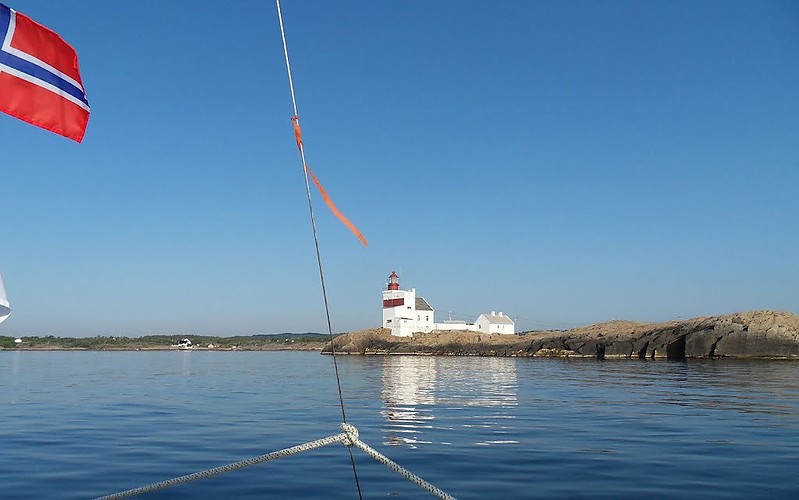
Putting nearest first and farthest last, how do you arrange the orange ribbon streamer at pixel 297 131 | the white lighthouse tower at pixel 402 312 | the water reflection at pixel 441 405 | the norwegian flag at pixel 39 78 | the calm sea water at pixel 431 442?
the orange ribbon streamer at pixel 297 131
the norwegian flag at pixel 39 78
the calm sea water at pixel 431 442
the water reflection at pixel 441 405
the white lighthouse tower at pixel 402 312

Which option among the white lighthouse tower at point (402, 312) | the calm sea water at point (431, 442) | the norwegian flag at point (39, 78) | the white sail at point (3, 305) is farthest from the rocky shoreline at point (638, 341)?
the white sail at point (3, 305)

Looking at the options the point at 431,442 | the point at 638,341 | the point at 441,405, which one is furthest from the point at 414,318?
the point at 431,442

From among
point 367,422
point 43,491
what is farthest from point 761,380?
point 43,491

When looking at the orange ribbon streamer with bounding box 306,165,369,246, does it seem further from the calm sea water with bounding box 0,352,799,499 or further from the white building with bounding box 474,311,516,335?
the white building with bounding box 474,311,516,335

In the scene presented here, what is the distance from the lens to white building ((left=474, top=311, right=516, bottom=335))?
396 ft

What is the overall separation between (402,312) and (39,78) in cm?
10974

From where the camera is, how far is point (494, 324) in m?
121

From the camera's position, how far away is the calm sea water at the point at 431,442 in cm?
1106

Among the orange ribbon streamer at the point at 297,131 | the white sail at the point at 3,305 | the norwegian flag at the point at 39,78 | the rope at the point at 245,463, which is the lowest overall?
the rope at the point at 245,463

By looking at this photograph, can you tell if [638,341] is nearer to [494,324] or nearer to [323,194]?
[494,324]

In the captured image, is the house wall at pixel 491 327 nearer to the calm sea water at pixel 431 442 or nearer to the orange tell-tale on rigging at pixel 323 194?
the calm sea water at pixel 431 442

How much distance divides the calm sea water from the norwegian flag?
6490 millimetres

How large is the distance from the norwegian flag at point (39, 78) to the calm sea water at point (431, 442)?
6490 millimetres

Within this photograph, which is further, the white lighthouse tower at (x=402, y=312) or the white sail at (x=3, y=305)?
the white lighthouse tower at (x=402, y=312)
